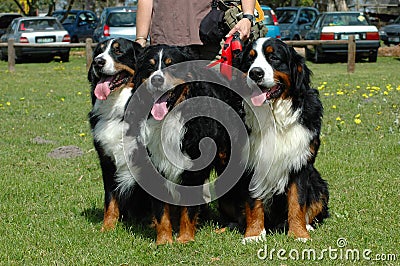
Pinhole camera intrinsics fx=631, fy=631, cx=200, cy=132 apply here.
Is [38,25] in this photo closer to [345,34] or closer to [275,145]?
[345,34]

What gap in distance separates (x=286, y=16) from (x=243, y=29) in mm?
27342

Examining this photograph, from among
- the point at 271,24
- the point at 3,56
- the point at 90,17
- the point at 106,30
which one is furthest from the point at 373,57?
the point at 90,17

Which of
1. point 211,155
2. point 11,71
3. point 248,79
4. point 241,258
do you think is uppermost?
point 248,79

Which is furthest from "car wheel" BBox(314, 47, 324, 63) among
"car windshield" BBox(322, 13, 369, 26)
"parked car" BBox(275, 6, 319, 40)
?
"parked car" BBox(275, 6, 319, 40)

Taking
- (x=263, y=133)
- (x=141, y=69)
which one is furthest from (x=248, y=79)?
(x=141, y=69)

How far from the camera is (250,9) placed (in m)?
5.48

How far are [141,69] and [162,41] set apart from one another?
83 cm

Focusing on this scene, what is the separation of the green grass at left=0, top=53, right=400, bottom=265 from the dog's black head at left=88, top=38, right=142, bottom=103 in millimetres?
1241

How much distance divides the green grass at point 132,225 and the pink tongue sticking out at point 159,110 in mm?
1038

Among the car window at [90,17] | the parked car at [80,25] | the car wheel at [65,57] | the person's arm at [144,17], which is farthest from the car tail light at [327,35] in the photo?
the person's arm at [144,17]

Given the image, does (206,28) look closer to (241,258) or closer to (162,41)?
(162,41)

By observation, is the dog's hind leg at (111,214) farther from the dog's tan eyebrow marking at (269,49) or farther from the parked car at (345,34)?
the parked car at (345,34)

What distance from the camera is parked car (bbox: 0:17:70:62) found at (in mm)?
26125

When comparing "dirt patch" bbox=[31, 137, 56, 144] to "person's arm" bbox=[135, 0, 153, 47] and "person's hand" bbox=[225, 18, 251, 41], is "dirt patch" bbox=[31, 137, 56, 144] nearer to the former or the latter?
"person's arm" bbox=[135, 0, 153, 47]
